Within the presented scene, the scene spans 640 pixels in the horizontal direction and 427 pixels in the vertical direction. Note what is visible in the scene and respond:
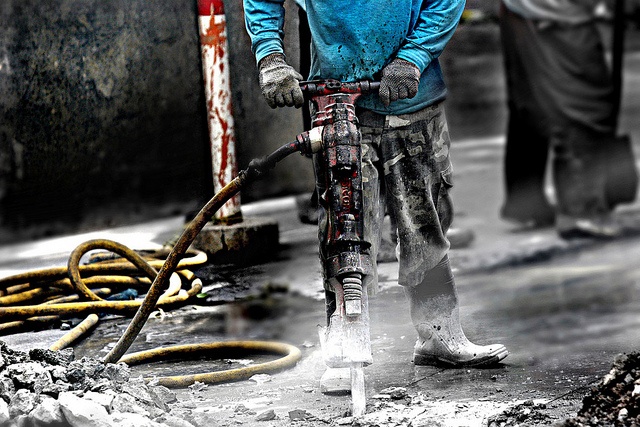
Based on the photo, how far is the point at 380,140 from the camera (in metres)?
4.15

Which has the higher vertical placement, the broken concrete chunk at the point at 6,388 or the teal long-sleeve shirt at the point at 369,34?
the teal long-sleeve shirt at the point at 369,34

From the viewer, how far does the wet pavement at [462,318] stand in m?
3.90

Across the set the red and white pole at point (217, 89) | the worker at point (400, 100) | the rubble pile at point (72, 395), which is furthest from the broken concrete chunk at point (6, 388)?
the red and white pole at point (217, 89)

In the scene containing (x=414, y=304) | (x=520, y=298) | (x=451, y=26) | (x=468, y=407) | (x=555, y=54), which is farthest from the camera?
(x=555, y=54)

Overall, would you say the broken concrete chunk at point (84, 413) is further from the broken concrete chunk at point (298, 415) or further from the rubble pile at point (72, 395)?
the broken concrete chunk at point (298, 415)

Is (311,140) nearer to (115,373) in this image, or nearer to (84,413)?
(115,373)

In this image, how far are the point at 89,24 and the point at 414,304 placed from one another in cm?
355

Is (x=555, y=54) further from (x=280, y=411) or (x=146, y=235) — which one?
(x=280, y=411)

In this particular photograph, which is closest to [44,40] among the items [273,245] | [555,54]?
[273,245]

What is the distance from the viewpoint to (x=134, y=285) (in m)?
6.09

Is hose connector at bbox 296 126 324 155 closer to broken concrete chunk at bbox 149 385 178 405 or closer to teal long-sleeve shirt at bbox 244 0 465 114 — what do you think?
teal long-sleeve shirt at bbox 244 0 465 114

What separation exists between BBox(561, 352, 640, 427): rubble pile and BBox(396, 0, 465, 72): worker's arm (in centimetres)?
133

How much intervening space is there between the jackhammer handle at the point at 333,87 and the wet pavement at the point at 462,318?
1147mm

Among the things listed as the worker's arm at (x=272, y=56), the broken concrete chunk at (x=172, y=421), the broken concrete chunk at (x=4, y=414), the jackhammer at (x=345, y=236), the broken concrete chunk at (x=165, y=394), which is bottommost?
the broken concrete chunk at (x=165, y=394)
